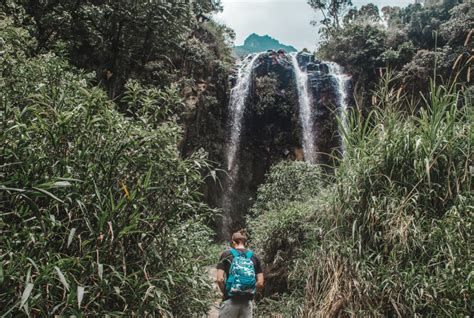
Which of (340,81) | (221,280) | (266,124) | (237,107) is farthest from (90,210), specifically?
(340,81)

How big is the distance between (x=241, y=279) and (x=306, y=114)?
12.1 meters

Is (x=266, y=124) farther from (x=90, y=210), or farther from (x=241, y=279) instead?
(x=90, y=210)

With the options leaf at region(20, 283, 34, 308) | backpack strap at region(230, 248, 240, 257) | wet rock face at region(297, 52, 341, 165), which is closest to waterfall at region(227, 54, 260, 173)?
wet rock face at region(297, 52, 341, 165)

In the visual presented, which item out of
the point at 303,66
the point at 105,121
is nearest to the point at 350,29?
the point at 303,66

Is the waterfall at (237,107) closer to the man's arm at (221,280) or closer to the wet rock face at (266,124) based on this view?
the wet rock face at (266,124)

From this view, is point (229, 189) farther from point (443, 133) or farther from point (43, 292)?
point (43, 292)

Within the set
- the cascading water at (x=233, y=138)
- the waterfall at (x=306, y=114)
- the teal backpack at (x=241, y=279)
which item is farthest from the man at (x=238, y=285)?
the waterfall at (x=306, y=114)

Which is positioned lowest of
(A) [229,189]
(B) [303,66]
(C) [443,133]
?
(A) [229,189]

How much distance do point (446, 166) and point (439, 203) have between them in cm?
31

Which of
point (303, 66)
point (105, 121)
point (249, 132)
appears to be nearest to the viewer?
point (105, 121)

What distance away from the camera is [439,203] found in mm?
3115

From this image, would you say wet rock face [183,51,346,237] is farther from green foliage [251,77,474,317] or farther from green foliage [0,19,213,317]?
green foliage [0,19,213,317]

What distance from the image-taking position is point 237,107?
1406cm

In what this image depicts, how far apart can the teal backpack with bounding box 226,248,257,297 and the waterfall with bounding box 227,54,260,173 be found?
10.5 m
